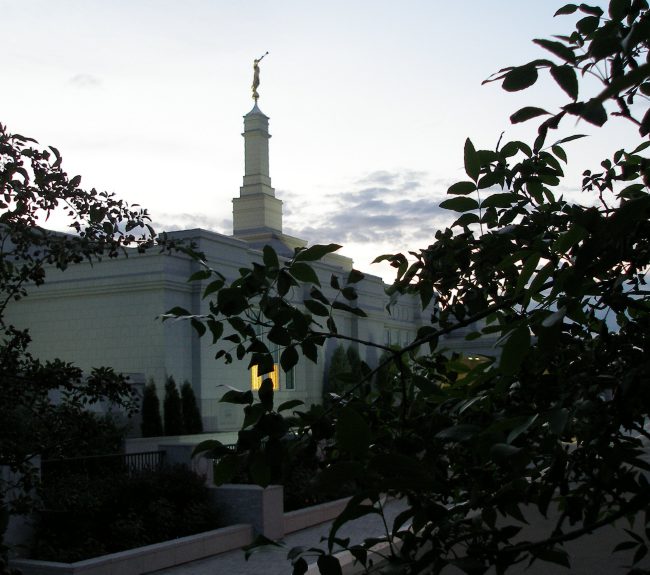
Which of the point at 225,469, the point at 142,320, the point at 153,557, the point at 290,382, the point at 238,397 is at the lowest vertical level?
the point at 153,557

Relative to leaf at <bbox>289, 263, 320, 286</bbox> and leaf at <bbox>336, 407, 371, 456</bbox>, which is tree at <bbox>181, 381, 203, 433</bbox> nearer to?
leaf at <bbox>289, 263, 320, 286</bbox>

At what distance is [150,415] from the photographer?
20750 mm

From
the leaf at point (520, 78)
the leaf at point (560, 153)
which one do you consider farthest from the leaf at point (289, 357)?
the leaf at point (560, 153)

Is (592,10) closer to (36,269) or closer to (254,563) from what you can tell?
(36,269)

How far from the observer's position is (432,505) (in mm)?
1661

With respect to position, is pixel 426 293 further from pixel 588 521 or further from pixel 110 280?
pixel 110 280

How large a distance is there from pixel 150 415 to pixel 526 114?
2018 cm

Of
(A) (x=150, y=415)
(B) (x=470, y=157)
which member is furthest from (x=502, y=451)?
(A) (x=150, y=415)

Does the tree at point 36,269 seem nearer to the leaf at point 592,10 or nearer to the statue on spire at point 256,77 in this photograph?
the leaf at point 592,10

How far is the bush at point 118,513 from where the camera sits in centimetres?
Result: 981

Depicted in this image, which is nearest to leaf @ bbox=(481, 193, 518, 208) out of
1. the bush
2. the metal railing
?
the bush

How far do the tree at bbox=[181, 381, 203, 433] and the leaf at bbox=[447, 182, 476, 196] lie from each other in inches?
785

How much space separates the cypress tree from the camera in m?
20.7

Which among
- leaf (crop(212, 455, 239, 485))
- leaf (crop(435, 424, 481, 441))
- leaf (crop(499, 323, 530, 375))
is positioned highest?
leaf (crop(499, 323, 530, 375))
